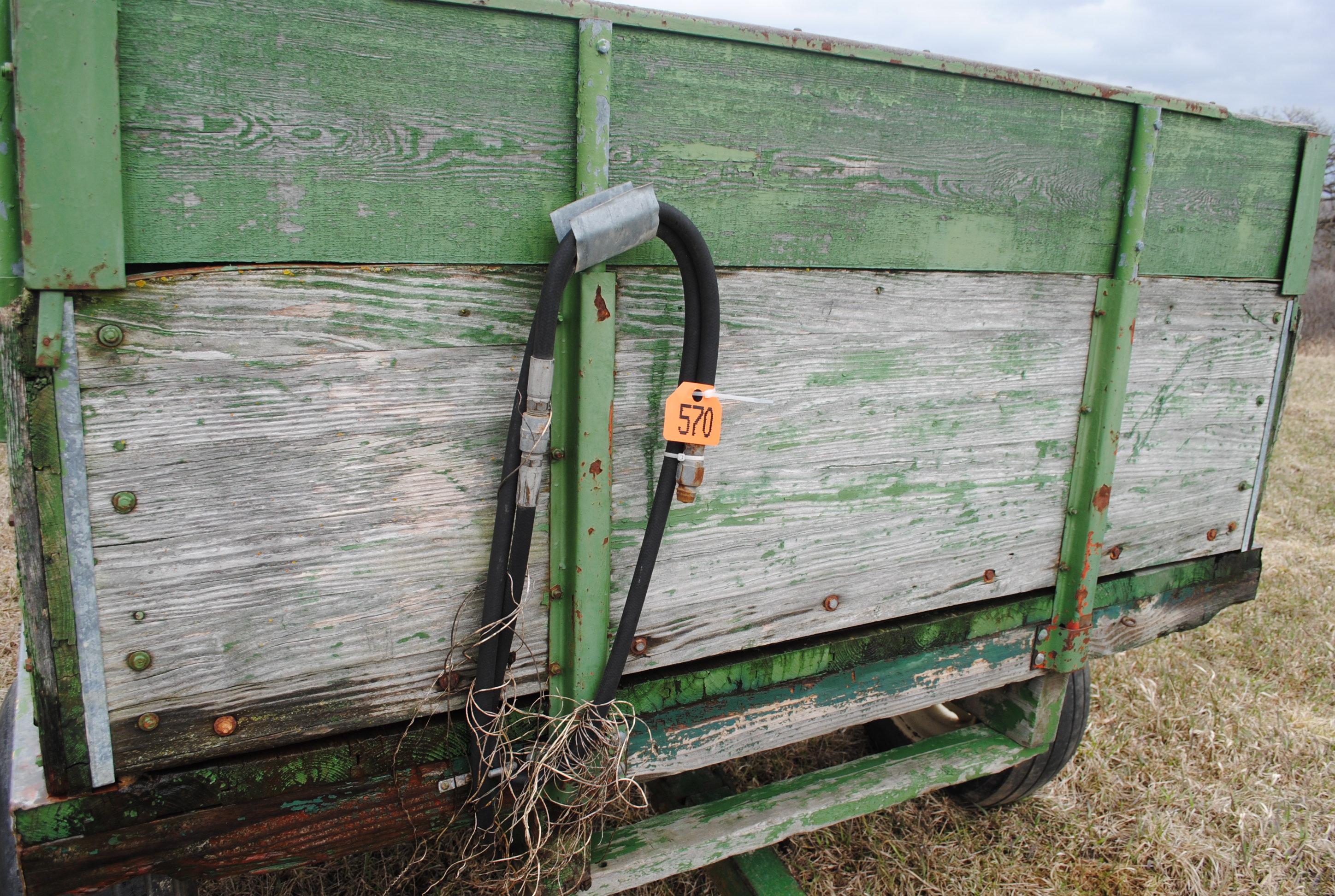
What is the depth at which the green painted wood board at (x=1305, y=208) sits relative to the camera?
2.18 metres

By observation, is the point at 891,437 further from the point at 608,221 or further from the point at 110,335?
the point at 110,335

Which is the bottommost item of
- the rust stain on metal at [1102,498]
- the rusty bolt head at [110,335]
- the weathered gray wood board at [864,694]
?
the weathered gray wood board at [864,694]

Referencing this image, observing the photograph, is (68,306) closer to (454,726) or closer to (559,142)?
(559,142)

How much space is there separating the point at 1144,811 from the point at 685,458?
2357 mm

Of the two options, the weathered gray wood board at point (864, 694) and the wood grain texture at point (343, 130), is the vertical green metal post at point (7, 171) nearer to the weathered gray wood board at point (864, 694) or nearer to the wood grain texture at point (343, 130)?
the wood grain texture at point (343, 130)

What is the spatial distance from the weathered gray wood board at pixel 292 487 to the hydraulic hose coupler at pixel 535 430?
13 centimetres

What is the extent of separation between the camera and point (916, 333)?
1.76 meters

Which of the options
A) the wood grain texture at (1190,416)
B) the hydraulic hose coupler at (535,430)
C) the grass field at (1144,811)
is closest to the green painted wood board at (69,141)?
the hydraulic hose coupler at (535,430)

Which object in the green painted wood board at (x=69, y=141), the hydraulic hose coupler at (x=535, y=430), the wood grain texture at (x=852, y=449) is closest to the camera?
the green painted wood board at (x=69, y=141)

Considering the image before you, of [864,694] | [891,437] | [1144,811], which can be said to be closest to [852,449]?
[891,437]

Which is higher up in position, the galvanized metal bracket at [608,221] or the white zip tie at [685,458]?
the galvanized metal bracket at [608,221]

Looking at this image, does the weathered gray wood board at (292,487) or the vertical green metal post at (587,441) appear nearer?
the weathered gray wood board at (292,487)

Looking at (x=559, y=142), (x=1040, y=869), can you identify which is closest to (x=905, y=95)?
(x=559, y=142)

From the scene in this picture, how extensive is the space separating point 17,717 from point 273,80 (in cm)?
127
